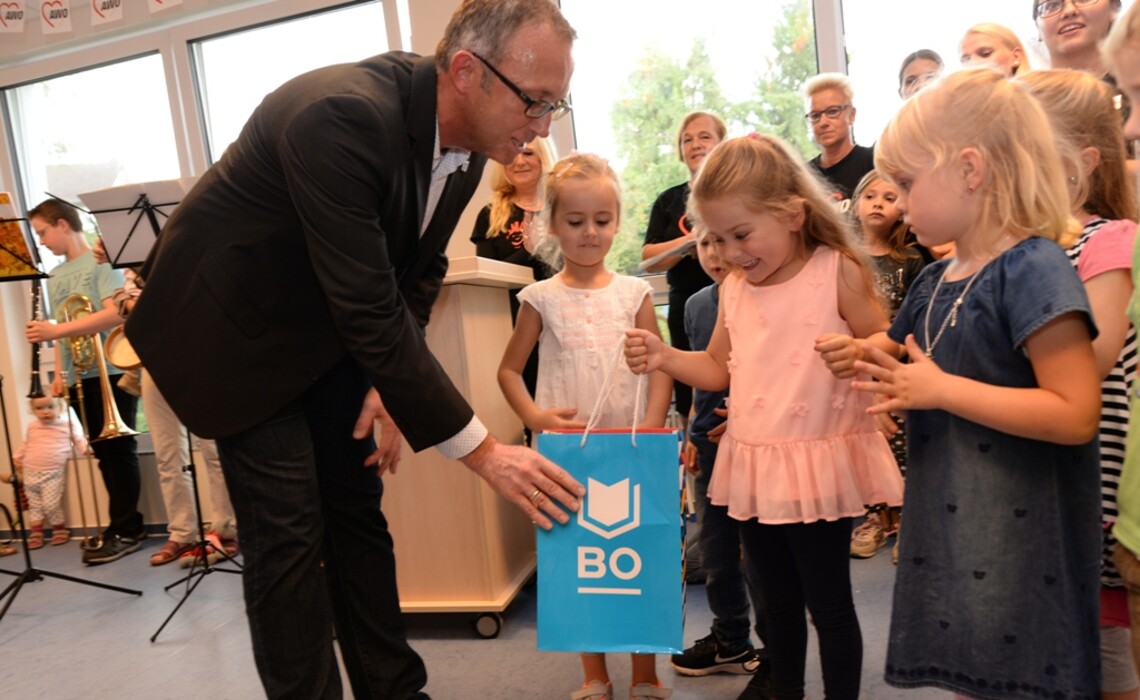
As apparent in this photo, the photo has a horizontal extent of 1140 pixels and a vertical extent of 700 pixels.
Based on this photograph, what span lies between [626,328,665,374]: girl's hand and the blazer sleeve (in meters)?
0.36

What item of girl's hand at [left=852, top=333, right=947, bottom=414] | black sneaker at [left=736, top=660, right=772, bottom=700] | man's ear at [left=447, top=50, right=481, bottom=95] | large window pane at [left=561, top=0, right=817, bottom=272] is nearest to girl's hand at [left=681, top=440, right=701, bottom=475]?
black sneaker at [left=736, top=660, right=772, bottom=700]

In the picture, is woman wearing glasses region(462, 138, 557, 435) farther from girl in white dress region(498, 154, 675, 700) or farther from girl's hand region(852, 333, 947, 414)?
girl's hand region(852, 333, 947, 414)

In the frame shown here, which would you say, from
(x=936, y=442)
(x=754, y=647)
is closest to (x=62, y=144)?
(x=754, y=647)

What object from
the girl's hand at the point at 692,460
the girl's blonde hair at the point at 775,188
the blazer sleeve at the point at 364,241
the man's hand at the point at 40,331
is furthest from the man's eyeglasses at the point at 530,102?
the man's hand at the point at 40,331

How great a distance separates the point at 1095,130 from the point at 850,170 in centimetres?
173

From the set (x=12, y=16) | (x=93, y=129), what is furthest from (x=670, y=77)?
(x=12, y=16)

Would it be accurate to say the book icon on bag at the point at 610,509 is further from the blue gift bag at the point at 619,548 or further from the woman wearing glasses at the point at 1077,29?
the woman wearing glasses at the point at 1077,29

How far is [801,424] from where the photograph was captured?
146 centimetres

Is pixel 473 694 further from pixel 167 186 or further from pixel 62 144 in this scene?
pixel 62 144

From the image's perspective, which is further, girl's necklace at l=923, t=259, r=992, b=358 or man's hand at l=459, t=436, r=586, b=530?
man's hand at l=459, t=436, r=586, b=530

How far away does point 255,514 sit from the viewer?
1413 millimetres

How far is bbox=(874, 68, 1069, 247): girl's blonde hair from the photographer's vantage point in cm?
108

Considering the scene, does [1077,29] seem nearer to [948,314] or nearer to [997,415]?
[948,314]

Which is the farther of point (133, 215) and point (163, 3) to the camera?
point (163, 3)
